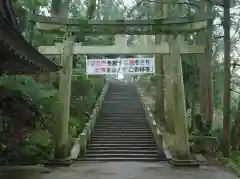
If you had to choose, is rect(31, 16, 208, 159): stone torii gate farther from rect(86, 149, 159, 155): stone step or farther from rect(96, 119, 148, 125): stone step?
rect(96, 119, 148, 125): stone step

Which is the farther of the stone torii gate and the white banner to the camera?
the stone torii gate

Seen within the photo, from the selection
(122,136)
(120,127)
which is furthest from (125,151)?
(120,127)

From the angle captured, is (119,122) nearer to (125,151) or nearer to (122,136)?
(122,136)

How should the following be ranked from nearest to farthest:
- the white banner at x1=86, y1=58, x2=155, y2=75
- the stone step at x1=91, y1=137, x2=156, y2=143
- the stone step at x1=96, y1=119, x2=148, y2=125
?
the white banner at x1=86, y1=58, x2=155, y2=75 → the stone step at x1=91, y1=137, x2=156, y2=143 → the stone step at x1=96, y1=119, x2=148, y2=125

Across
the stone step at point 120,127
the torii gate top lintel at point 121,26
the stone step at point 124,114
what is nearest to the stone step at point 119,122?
the stone step at point 120,127

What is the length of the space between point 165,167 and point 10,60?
24.3 feet

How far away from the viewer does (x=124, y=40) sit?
14.6 metres

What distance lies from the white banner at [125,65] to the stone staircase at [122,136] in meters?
3.62

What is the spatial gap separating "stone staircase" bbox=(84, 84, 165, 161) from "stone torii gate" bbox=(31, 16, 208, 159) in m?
2.56

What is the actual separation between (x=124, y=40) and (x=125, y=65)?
100 cm

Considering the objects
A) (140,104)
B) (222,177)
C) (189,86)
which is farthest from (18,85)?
(140,104)

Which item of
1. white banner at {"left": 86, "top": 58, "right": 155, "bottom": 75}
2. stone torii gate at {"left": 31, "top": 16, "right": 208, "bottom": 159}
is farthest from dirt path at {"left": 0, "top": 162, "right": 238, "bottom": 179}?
white banner at {"left": 86, "top": 58, "right": 155, "bottom": 75}

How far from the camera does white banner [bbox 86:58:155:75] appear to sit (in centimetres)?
1415


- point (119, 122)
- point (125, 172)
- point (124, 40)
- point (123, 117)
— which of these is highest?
point (124, 40)
